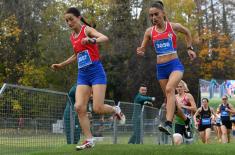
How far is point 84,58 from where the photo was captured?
9.98m

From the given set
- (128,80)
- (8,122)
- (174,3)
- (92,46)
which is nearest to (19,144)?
(8,122)

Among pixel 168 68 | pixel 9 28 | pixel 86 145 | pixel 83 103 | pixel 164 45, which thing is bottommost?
pixel 86 145

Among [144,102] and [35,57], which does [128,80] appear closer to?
[35,57]

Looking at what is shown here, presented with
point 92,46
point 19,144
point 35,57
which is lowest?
point 19,144

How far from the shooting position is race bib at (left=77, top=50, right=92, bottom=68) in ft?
32.7

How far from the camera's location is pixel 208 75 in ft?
176

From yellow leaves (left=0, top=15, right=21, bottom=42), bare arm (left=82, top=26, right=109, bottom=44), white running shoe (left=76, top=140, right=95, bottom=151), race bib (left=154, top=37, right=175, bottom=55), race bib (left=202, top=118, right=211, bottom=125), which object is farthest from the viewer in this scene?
yellow leaves (left=0, top=15, right=21, bottom=42)

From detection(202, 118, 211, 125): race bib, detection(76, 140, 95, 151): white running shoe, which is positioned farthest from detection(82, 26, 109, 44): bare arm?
detection(202, 118, 211, 125): race bib

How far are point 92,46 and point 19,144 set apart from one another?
258 centimetres

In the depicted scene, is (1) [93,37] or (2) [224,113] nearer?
(1) [93,37]

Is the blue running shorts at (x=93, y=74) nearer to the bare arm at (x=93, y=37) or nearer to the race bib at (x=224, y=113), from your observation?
the bare arm at (x=93, y=37)

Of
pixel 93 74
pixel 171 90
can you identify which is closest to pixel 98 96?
pixel 93 74

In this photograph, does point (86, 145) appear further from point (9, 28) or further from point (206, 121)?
point (9, 28)

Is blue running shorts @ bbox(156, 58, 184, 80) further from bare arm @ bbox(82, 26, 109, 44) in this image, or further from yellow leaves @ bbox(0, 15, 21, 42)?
yellow leaves @ bbox(0, 15, 21, 42)
